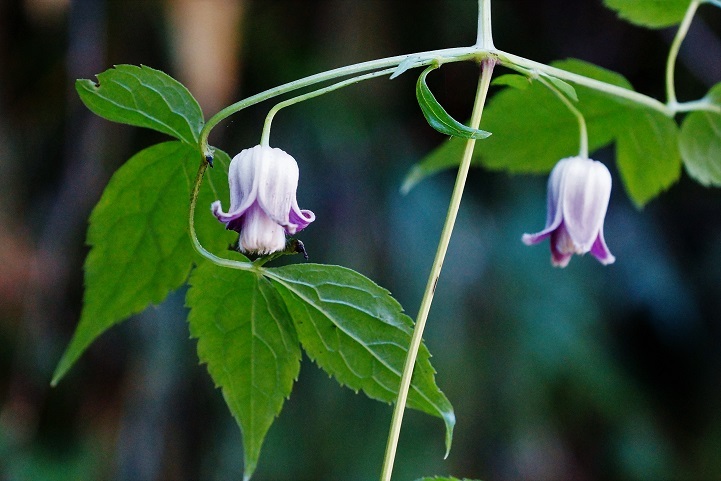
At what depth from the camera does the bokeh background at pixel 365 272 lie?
2.30m

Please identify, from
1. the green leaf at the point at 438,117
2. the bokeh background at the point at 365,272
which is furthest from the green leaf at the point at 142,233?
the bokeh background at the point at 365,272

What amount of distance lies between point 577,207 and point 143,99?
1.31 feet

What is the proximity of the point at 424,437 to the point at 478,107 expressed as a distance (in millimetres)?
1818

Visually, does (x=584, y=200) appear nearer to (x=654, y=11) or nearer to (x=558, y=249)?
(x=558, y=249)

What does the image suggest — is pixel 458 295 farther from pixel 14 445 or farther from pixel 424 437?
pixel 14 445

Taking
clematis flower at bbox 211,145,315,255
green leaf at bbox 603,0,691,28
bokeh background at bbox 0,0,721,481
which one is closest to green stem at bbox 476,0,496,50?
clematis flower at bbox 211,145,315,255

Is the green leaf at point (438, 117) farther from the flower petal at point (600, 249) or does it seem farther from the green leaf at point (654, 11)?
the green leaf at point (654, 11)

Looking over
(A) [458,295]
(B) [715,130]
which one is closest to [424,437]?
(A) [458,295]

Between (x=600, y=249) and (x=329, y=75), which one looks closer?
(x=329, y=75)

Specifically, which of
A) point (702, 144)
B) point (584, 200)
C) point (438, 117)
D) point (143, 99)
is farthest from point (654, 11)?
point (143, 99)

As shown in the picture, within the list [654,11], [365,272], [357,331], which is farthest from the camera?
[365,272]

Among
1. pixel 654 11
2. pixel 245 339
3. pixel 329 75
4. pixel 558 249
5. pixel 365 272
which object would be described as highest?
pixel 654 11

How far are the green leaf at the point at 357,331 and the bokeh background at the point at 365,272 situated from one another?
1605 mm

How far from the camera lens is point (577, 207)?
0.71 meters
